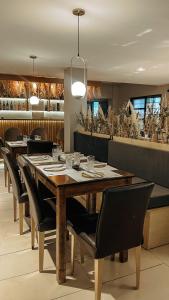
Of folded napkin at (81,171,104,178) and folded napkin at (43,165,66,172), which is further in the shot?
folded napkin at (43,165,66,172)

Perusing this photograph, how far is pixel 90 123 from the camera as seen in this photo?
201 inches

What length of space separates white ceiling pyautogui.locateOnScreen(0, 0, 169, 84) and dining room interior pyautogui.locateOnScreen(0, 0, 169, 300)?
1 cm

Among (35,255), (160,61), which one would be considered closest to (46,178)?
(35,255)

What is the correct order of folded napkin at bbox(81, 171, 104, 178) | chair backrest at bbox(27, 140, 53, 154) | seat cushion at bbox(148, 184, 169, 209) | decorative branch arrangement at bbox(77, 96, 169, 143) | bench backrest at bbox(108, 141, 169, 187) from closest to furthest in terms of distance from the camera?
folded napkin at bbox(81, 171, 104, 178) → seat cushion at bbox(148, 184, 169, 209) → bench backrest at bbox(108, 141, 169, 187) → decorative branch arrangement at bbox(77, 96, 169, 143) → chair backrest at bbox(27, 140, 53, 154)

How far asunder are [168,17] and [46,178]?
2348mm

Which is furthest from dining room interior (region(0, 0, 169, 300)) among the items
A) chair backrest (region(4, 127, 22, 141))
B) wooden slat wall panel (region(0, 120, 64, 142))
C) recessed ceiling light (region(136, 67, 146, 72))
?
wooden slat wall panel (region(0, 120, 64, 142))

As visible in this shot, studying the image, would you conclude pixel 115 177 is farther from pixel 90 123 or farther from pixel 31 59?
pixel 31 59

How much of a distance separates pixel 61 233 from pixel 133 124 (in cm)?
226

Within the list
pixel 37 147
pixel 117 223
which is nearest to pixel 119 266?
pixel 117 223

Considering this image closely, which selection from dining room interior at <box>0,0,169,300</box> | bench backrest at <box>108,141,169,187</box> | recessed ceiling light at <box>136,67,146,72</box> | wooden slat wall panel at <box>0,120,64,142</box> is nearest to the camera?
dining room interior at <box>0,0,169,300</box>

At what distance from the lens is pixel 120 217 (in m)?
1.67

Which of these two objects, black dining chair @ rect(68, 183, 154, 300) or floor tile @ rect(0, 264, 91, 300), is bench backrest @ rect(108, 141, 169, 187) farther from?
floor tile @ rect(0, 264, 91, 300)

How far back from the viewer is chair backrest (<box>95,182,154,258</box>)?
1.57 meters

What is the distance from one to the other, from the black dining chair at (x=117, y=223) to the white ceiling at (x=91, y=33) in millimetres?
2038
